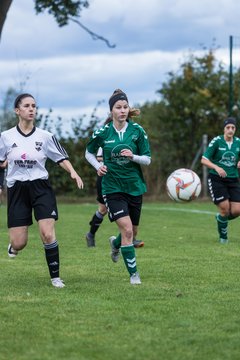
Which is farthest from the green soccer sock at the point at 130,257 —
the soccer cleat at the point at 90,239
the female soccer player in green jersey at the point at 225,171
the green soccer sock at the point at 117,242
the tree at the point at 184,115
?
the tree at the point at 184,115

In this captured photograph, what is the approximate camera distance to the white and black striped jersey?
886 centimetres

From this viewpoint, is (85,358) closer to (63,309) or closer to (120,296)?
(63,309)

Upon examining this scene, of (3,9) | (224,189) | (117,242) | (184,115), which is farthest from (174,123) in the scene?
(117,242)

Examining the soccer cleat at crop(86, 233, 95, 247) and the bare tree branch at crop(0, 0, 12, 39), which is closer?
the soccer cleat at crop(86, 233, 95, 247)

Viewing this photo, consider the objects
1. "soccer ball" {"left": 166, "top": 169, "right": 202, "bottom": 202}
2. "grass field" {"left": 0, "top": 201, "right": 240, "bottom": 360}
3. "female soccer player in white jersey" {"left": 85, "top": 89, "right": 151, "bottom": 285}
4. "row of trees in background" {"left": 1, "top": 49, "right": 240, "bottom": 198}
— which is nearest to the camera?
"grass field" {"left": 0, "top": 201, "right": 240, "bottom": 360}

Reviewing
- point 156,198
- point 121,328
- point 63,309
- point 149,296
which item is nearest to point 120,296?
point 149,296

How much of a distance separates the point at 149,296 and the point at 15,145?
2.05 meters

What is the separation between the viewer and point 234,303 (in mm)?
7863

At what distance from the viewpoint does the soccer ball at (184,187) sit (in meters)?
13.0

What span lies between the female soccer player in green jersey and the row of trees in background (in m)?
13.4

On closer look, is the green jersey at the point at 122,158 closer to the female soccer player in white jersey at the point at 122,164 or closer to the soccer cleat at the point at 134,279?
the female soccer player in white jersey at the point at 122,164

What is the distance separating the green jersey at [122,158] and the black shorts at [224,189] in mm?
4468

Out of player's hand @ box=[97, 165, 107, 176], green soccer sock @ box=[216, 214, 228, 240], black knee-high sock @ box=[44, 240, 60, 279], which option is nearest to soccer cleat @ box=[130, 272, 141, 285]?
black knee-high sock @ box=[44, 240, 60, 279]

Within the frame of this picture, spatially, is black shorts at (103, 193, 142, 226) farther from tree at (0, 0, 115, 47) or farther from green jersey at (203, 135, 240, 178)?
tree at (0, 0, 115, 47)
